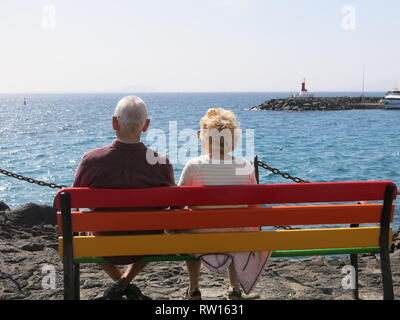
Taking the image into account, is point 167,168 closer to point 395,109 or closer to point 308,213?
point 308,213

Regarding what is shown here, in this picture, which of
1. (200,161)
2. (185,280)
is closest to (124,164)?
(200,161)

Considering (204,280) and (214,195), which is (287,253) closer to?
(214,195)

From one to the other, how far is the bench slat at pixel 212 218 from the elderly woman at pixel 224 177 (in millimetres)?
176

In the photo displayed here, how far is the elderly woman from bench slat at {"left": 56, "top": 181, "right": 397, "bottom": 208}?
0.80ft

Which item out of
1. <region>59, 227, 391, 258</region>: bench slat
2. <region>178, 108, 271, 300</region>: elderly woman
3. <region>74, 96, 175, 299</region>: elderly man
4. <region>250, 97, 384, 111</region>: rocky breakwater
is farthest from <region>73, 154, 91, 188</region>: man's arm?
<region>250, 97, 384, 111</region>: rocky breakwater

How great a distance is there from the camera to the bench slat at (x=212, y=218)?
3.41 m

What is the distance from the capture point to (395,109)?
88875 millimetres

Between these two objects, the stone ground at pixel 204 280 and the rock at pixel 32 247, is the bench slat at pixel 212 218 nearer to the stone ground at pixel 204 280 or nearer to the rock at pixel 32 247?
the stone ground at pixel 204 280

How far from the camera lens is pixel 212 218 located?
3.50 meters

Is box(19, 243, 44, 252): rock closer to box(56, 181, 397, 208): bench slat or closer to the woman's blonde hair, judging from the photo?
box(56, 181, 397, 208): bench slat

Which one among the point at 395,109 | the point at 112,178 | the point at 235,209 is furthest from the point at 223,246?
the point at 395,109

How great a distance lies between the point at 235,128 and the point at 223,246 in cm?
80

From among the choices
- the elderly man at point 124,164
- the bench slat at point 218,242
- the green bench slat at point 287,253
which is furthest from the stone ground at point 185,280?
the elderly man at point 124,164
